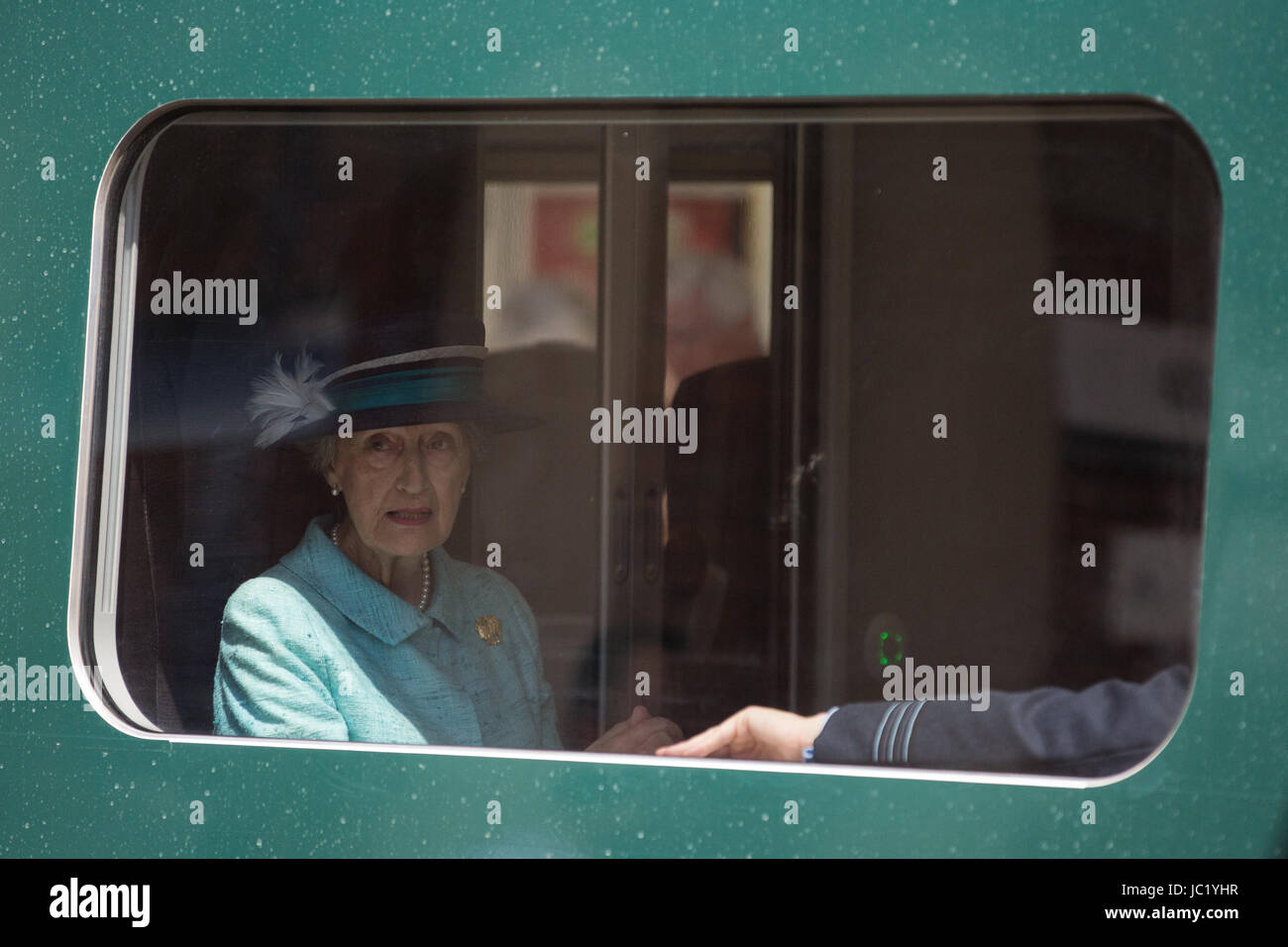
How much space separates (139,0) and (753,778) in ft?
3.91

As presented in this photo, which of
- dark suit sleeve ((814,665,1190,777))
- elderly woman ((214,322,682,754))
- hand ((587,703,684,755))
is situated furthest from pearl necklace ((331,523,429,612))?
dark suit sleeve ((814,665,1190,777))

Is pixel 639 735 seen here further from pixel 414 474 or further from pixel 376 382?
pixel 376 382

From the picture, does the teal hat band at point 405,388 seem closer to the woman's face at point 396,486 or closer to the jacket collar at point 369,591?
the woman's face at point 396,486

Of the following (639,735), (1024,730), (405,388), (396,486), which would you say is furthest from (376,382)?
(1024,730)

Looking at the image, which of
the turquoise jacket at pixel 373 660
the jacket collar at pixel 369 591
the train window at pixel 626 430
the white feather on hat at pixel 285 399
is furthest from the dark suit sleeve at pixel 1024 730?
the white feather on hat at pixel 285 399

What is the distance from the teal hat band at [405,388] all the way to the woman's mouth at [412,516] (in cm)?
15

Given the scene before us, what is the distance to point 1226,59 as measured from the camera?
4.29ft

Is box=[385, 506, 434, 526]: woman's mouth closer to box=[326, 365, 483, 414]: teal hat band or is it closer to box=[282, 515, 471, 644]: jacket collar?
box=[282, 515, 471, 644]: jacket collar

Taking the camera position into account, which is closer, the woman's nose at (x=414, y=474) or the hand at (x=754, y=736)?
the hand at (x=754, y=736)

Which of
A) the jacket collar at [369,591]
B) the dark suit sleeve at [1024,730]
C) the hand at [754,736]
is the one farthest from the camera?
the jacket collar at [369,591]

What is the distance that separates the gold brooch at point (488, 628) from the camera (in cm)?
158
